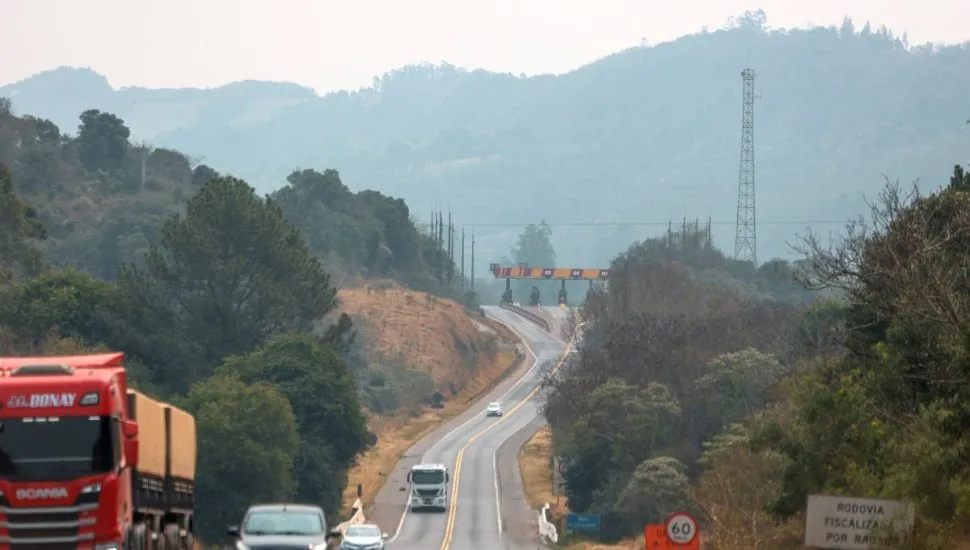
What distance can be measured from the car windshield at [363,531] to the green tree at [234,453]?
17525mm

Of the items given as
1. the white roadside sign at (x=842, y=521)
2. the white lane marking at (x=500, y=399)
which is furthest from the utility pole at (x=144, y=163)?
the white roadside sign at (x=842, y=521)

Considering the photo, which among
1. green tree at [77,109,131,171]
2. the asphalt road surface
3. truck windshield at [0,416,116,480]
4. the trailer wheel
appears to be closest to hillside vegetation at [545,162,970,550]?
the asphalt road surface

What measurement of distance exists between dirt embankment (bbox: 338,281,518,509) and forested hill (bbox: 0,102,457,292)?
6695 mm

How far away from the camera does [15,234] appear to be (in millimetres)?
76500

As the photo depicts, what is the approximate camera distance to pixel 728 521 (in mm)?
39562

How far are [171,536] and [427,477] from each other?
4561 cm

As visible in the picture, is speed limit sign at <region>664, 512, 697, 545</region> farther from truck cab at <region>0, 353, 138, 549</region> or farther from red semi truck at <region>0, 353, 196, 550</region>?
truck cab at <region>0, 353, 138, 549</region>

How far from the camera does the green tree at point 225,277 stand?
2987 inches

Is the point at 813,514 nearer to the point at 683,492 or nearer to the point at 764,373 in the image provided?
the point at 683,492

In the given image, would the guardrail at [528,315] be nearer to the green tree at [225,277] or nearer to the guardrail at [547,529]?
the green tree at [225,277]

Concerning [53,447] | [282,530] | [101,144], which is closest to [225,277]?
[282,530]

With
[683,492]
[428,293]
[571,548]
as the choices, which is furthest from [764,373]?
[428,293]

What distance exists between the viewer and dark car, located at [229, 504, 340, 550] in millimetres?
28375

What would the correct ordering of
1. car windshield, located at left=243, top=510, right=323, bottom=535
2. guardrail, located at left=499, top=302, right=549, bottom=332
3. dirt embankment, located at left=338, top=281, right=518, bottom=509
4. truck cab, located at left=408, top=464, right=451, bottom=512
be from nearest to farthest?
car windshield, located at left=243, top=510, right=323, bottom=535 → truck cab, located at left=408, top=464, right=451, bottom=512 → dirt embankment, located at left=338, top=281, right=518, bottom=509 → guardrail, located at left=499, top=302, right=549, bottom=332
